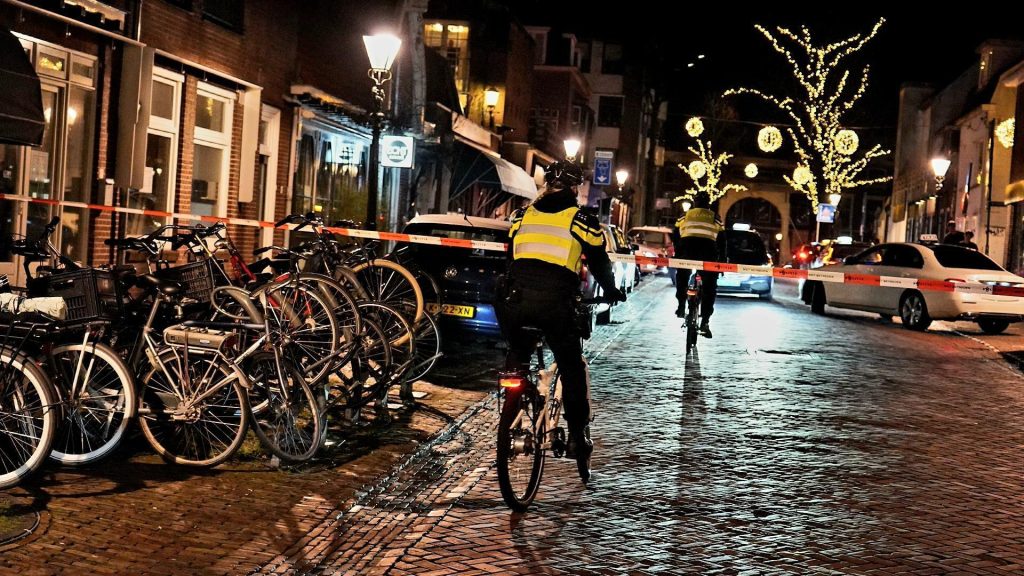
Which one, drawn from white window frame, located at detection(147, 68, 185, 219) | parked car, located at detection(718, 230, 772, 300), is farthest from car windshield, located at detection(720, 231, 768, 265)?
white window frame, located at detection(147, 68, 185, 219)

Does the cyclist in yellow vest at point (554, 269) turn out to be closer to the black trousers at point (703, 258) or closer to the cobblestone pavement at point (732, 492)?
the cobblestone pavement at point (732, 492)

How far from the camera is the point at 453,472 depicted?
26.0 feet

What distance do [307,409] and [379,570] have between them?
2.33 m

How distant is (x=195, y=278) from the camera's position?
27.6ft

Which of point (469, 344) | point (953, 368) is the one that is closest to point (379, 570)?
point (469, 344)

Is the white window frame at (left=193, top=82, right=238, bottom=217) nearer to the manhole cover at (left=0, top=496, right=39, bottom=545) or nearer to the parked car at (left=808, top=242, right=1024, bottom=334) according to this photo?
the parked car at (left=808, top=242, right=1024, bottom=334)

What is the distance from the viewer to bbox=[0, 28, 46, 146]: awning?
451 inches

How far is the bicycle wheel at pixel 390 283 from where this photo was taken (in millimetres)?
11375

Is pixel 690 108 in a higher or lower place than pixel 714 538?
higher

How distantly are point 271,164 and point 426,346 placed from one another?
1056cm

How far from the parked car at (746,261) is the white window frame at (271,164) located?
11.7m

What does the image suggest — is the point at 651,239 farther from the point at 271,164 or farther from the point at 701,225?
the point at 701,225

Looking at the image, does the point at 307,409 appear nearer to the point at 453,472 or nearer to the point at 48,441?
the point at 453,472

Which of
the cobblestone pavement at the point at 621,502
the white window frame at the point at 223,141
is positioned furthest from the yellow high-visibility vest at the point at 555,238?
the white window frame at the point at 223,141
